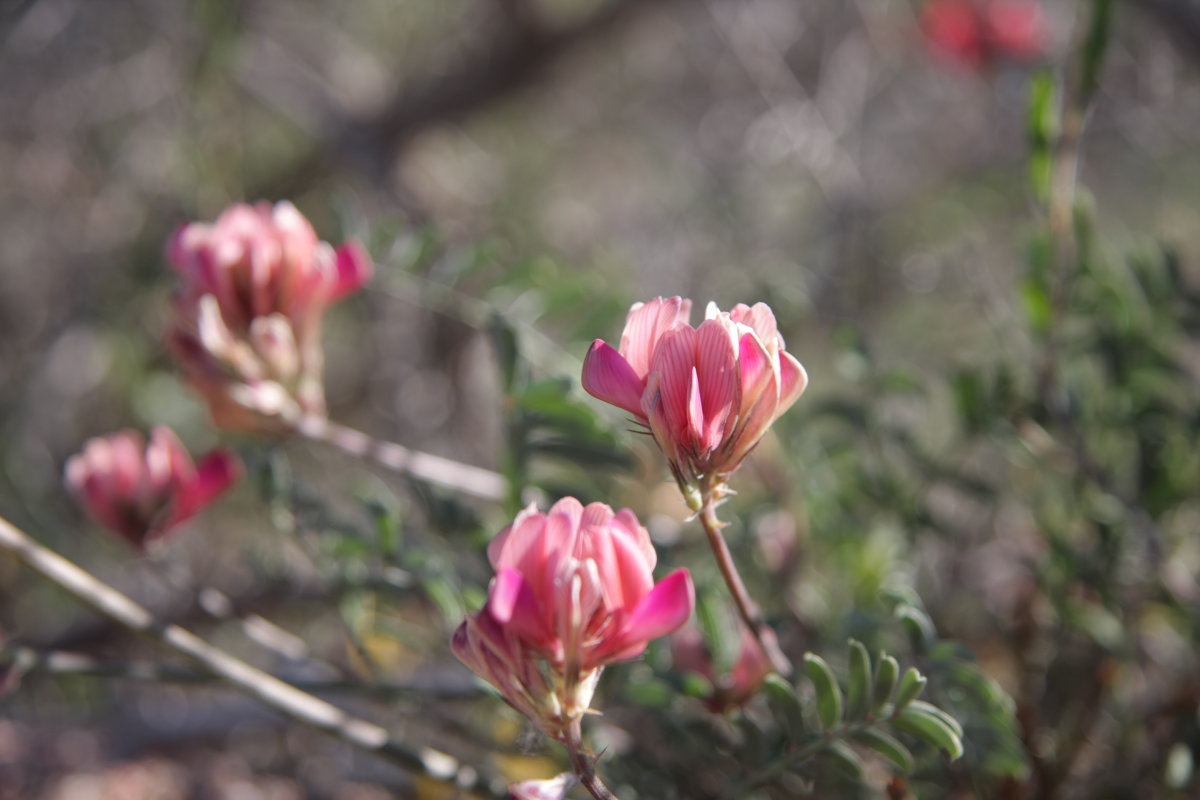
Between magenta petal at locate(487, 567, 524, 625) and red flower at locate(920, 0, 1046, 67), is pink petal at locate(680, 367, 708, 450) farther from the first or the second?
red flower at locate(920, 0, 1046, 67)

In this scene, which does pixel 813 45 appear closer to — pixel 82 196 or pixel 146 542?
pixel 82 196

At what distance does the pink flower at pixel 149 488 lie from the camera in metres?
0.82

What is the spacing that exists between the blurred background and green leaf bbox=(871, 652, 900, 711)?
12 cm

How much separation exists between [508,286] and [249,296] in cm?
24

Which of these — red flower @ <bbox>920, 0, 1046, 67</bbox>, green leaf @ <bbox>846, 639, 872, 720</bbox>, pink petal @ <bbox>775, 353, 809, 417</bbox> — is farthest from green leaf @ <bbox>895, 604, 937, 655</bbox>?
red flower @ <bbox>920, 0, 1046, 67</bbox>

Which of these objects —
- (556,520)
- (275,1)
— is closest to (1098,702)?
(556,520)

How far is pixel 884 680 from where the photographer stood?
1.89 ft

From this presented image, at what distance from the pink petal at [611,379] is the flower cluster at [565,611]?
0.06 m

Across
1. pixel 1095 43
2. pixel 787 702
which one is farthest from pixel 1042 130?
pixel 787 702

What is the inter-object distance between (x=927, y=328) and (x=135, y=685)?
2.00m

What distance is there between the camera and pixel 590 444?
0.84m

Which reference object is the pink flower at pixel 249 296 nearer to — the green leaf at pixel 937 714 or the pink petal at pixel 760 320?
the pink petal at pixel 760 320

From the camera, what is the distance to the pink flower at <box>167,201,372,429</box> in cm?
80

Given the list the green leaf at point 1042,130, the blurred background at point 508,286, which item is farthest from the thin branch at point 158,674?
the green leaf at point 1042,130
